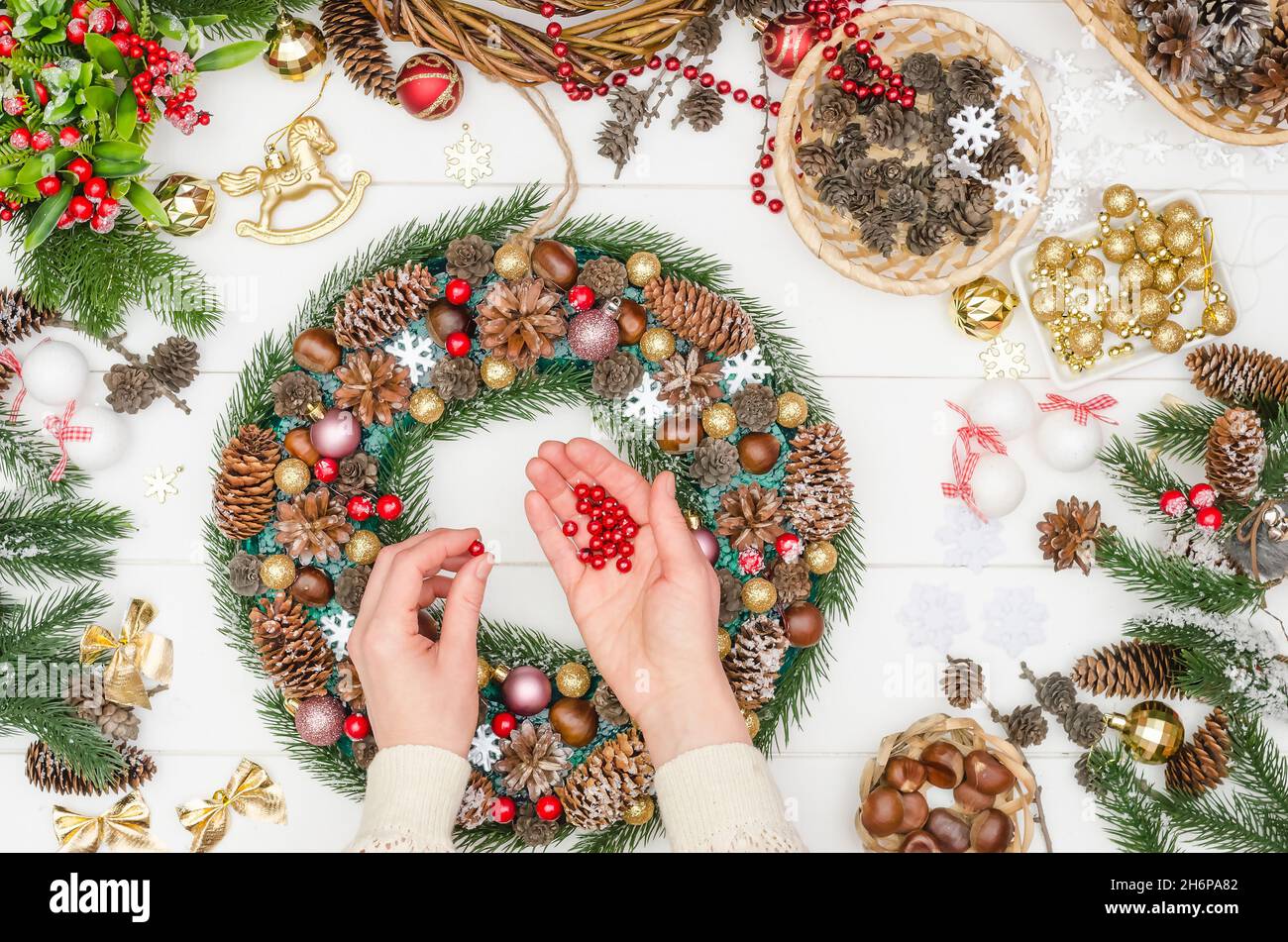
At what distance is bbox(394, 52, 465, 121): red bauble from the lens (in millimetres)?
1431

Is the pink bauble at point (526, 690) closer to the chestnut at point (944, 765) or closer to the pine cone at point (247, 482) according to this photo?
the pine cone at point (247, 482)

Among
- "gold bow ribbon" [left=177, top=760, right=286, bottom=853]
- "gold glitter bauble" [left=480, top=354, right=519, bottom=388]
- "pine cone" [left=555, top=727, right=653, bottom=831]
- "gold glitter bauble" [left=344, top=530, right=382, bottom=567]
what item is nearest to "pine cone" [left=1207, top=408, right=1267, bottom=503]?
"pine cone" [left=555, top=727, right=653, bottom=831]

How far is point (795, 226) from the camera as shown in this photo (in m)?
1.42

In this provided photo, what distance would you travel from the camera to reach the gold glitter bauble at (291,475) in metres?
1.43

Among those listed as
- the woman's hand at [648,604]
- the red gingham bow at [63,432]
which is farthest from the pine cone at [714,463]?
the red gingham bow at [63,432]

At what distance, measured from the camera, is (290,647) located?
4.74ft

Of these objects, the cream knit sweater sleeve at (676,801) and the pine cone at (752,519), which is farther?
the pine cone at (752,519)

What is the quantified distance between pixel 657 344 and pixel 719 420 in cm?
15

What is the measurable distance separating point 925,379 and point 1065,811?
0.71 meters

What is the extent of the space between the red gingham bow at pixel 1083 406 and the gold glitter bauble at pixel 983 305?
149 millimetres

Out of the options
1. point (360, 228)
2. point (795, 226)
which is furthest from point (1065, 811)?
point (360, 228)

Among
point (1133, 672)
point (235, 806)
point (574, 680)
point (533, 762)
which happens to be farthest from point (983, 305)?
point (235, 806)

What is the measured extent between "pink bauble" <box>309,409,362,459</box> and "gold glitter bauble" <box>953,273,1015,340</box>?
936mm
